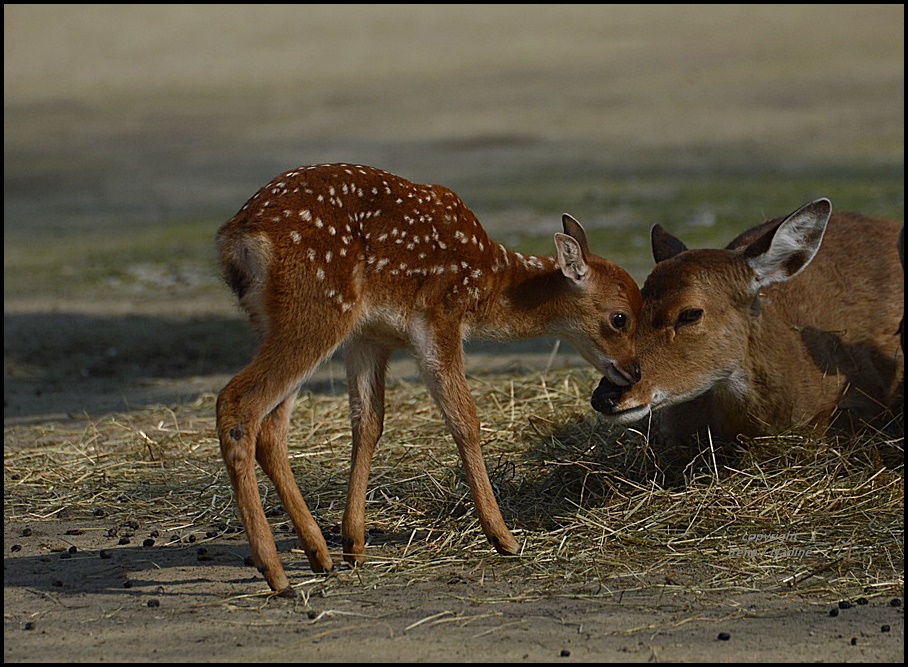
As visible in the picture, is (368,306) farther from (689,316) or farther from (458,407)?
(689,316)

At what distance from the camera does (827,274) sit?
760cm

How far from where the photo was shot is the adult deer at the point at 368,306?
5922mm

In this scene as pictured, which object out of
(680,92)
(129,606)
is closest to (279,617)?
(129,606)

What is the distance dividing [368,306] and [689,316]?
1630 mm

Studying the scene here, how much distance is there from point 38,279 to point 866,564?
12.3 meters

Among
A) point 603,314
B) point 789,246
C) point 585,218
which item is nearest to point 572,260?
point 603,314

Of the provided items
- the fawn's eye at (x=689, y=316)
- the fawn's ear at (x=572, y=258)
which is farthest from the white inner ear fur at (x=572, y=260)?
the fawn's eye at (x=689, y=316)

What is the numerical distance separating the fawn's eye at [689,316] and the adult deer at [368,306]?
239 mm

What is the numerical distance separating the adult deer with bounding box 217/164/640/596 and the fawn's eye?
0.24m

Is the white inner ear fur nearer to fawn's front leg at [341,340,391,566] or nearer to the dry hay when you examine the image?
fawn's front leg at [341,340,391,566]

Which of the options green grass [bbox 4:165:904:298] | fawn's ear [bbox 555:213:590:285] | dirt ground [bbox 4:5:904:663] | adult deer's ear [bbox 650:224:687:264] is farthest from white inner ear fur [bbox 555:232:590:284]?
green grass [bbox 4:165:904:298]

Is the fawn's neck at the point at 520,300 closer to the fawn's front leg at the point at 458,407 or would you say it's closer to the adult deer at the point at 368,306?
the adult deer at the point at 368,306

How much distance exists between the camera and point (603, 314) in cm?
675

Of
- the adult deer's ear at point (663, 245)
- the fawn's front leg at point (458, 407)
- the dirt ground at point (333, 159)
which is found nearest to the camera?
the dirt ground at point (333, 159)
